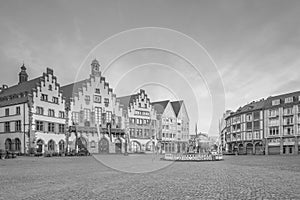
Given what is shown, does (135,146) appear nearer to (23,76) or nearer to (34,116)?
(34,116)

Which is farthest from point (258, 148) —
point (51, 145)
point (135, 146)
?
point (51, 145)

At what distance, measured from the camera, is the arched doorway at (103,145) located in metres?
76.4

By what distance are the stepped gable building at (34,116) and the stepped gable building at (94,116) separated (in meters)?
3.97

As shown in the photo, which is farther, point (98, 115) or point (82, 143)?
point (98, 115)

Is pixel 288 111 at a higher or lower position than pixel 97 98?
lower

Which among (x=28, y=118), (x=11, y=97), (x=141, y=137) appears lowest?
(x=141, y=137)

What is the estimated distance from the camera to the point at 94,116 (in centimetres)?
7575

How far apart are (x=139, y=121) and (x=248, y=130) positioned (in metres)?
38.3

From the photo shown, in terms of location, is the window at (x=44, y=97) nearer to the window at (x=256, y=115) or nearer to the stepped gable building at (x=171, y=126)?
the stepped gable building at (x=171, y=126)

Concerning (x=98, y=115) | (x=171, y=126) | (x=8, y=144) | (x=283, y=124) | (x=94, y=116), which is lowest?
(x=8, y=144)

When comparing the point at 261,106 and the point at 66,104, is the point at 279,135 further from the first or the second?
the point at 66,104

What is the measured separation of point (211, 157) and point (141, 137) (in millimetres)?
48852

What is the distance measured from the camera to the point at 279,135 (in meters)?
91.2

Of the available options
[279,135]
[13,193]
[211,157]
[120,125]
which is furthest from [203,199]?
[279,135]
